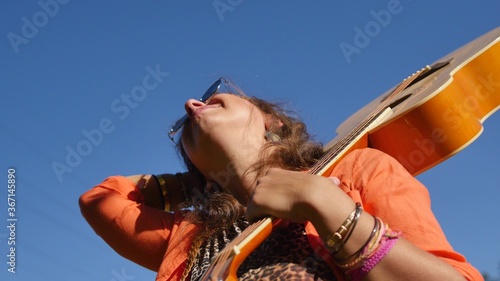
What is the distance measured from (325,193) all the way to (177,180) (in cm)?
134

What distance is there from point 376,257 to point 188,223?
3.14 feet

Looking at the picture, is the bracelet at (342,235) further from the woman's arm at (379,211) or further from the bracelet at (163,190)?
the bracelet at (163,190)

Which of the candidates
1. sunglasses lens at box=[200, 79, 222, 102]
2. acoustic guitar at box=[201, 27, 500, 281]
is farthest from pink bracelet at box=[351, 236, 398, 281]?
sunglasses lens at box=[200, 79, 222, 102]

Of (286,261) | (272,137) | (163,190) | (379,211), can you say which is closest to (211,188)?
(272,137)

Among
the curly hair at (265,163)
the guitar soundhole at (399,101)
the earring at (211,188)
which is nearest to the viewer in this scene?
the curly hair at (265,163)

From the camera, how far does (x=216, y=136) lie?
244 cm

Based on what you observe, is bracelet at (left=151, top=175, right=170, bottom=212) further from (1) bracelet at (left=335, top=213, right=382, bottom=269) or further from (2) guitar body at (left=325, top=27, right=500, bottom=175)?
(1) bracelet at (left=335, top=213, right=382, bottom=269)

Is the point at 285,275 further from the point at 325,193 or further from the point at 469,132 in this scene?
the point at 469,132

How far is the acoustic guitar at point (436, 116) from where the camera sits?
231 centimetres

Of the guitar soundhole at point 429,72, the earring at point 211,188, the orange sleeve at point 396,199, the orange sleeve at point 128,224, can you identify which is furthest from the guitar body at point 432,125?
the orange sleeve at point 128,224

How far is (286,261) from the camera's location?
1.81 meters

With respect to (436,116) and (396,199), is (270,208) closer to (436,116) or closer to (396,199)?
(396,199)

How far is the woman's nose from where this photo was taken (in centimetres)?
261

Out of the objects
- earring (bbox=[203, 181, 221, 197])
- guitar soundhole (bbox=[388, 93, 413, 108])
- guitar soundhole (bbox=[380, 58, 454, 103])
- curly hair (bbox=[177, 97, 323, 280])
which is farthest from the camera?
guitar soundhole (bbox=[380, 58, 454, 103])
